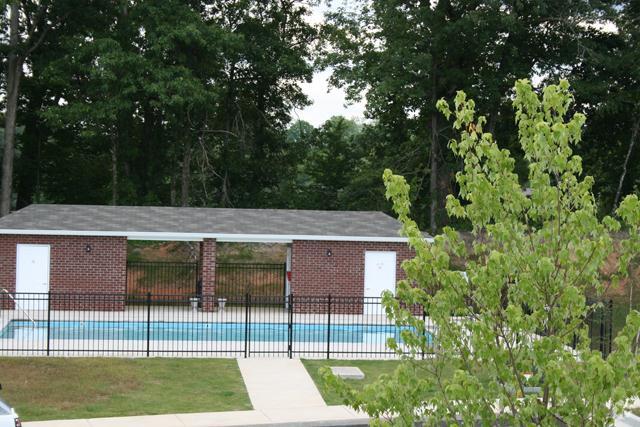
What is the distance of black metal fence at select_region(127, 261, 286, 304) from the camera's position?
3559 cm

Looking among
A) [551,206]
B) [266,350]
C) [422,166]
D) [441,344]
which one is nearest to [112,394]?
[266,350]

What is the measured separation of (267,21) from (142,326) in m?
25.2

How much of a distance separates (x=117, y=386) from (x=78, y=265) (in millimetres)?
11488

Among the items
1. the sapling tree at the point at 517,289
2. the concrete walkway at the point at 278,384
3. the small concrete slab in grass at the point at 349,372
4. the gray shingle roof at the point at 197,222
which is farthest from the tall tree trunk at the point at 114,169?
the sapling tree at the point at 517,289

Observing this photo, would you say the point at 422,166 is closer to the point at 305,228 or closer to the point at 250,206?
the point at 250,206

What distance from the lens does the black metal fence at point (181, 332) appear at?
21.5 metres

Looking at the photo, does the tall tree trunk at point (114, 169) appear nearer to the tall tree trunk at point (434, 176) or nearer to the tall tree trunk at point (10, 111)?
the tall tree trunk at point (10, 111)

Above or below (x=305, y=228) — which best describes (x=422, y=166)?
above

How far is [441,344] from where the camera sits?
8.04 m

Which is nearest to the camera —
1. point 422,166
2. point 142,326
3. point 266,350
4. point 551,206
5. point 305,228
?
point 551,206

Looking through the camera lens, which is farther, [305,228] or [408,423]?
[305,228]

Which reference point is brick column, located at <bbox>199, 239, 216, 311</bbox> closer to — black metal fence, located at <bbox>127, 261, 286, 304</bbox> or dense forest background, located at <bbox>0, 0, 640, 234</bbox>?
black metal fence, located at <bbox>127, 261, 286, 304</bbox>

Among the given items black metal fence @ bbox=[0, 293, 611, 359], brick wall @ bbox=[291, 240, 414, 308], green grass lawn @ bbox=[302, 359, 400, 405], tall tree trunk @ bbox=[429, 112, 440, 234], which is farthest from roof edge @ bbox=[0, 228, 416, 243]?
tall tree trunk @ bbox=[429, 112, 440, 234]

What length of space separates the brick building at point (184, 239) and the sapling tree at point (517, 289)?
69.9ft
